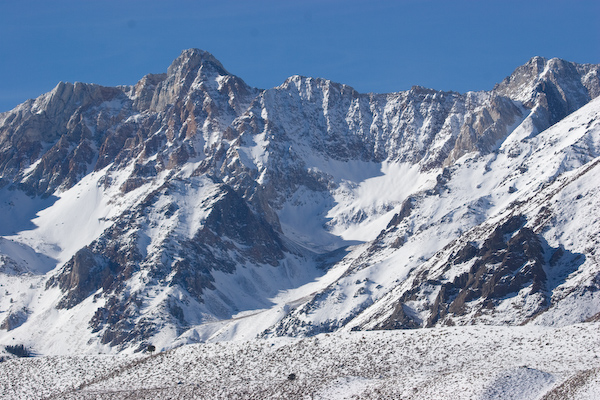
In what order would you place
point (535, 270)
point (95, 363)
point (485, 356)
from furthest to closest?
point (535, 270), point (95, 363), point (485, 356)

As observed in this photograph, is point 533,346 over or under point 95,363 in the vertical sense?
under

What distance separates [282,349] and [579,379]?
36443 millimetres

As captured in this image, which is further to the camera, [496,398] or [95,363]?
[95,363]

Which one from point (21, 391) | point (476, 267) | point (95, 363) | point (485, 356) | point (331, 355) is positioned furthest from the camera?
point (476, 267)

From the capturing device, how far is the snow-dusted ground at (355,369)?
77875mm

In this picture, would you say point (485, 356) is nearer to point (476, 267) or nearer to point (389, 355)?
point (389, 355)

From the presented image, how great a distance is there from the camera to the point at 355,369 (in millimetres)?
90750

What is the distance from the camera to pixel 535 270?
7023 inches

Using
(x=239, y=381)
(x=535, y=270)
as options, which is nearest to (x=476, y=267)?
(x=535, y=270)

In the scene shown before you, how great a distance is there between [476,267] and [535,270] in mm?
19077

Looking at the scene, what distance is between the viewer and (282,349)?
100 m

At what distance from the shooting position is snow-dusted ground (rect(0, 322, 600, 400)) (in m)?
77.9

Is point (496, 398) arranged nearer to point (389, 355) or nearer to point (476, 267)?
point (389, 355)

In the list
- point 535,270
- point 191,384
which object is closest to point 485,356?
point 191,384
